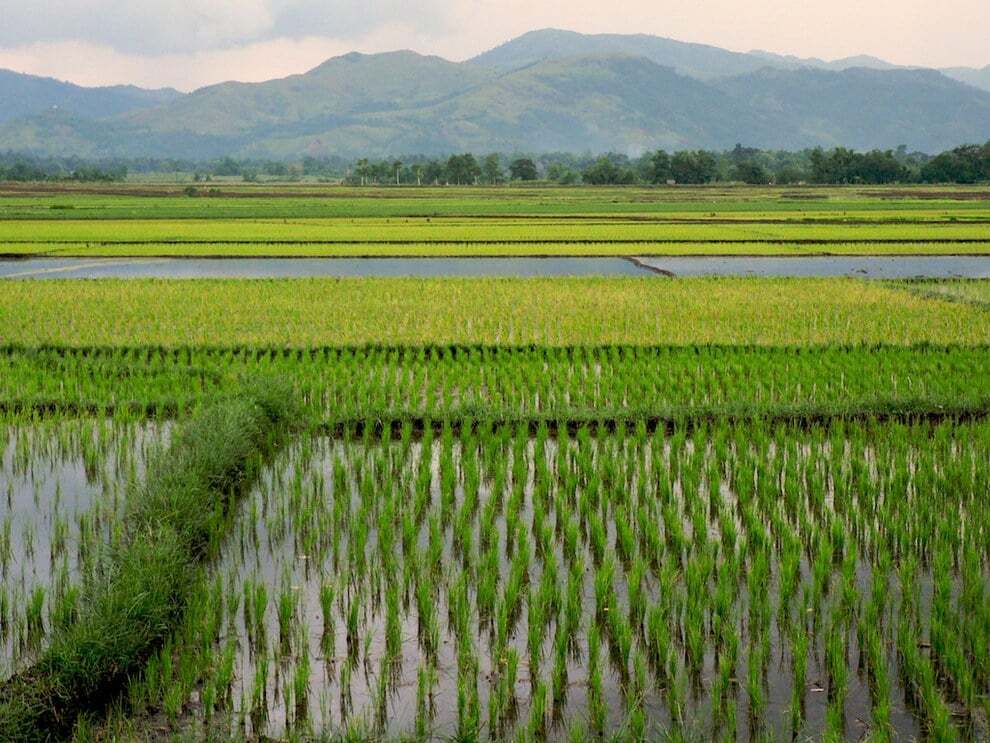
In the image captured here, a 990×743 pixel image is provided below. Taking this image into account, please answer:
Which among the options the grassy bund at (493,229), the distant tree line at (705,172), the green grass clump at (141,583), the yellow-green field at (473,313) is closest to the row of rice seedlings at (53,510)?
the green grass clump at (141,583)

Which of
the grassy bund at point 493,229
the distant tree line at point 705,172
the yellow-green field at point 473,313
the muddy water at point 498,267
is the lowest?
the yellow-green field at point 473,313

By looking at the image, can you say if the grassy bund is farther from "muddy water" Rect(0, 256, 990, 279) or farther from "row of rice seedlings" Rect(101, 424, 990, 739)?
"row of rice seedlings" Rect(101, 424, 990, 739)

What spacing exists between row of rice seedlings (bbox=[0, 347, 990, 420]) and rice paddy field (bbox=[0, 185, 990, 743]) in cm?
5

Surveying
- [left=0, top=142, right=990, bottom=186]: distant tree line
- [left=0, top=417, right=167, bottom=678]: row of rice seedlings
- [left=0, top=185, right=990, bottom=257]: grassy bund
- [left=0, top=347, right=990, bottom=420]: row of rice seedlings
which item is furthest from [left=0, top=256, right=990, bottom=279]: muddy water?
[left=0, top=142, right=990, bottom=186]: distant tree line

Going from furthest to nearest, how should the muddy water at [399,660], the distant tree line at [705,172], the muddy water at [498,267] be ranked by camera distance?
the distant tree line at [705,172]
the muddy water at [498,267]
the muddy water at [399,660]

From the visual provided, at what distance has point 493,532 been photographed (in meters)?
6.12

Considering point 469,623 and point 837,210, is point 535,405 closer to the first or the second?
point 469,623

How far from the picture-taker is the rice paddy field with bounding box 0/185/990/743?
171 inches

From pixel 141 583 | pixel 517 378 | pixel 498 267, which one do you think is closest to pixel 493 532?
pixel 141 583

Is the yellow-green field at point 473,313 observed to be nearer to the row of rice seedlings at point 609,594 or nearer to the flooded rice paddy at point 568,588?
the flooded rice paddy at point 568,588

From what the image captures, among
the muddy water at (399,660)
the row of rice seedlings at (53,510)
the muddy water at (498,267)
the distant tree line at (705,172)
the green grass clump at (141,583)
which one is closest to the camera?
the green grass clump at (141,583)

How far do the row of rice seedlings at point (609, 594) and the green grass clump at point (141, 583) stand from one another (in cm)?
21

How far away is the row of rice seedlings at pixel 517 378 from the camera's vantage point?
9.66 m

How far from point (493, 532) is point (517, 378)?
4.76 m
